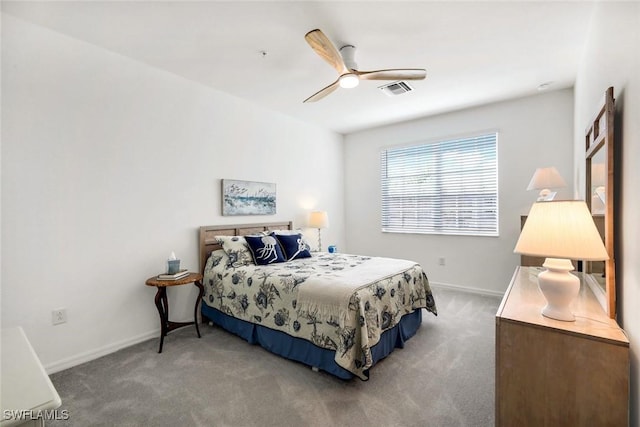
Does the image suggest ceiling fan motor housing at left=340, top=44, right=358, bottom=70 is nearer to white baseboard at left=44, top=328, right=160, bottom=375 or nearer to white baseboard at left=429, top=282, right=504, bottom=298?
white baseboard at left=44, top=328, right=160, bottom=375

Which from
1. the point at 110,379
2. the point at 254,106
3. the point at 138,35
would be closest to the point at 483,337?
the point at 110,379

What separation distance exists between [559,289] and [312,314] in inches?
61.3

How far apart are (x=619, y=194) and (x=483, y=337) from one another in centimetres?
192

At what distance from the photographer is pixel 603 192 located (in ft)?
5.05

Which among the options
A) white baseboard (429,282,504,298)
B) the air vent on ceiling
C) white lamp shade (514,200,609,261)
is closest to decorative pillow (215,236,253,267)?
the air vent on ceiling

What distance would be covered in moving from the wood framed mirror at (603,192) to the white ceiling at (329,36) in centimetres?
109

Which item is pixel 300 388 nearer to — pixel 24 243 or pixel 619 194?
pixel 619 194

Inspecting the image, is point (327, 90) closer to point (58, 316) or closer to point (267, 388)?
point (267, 388)

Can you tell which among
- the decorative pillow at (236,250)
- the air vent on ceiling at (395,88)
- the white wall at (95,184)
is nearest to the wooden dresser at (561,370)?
the decorative pillow at (236,250)

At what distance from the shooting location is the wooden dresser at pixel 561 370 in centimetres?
114

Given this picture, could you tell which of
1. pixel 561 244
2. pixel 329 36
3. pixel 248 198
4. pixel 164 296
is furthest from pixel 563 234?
pixel 248 198

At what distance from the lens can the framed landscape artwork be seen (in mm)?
3643

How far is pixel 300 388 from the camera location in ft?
6.81

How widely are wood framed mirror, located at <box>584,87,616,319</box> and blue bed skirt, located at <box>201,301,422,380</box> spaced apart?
4.65 ft
